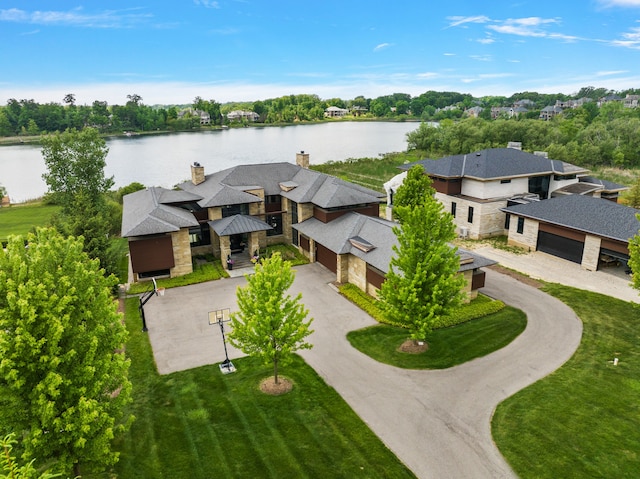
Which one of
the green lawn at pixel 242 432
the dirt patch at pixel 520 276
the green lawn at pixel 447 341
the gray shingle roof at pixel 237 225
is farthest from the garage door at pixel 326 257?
the green lawn at pixel 242 432

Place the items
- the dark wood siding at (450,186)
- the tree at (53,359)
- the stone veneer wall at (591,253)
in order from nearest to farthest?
the tree at (53,359), the stone veneer wall at (591,253), the dark wood siding at (450,186)

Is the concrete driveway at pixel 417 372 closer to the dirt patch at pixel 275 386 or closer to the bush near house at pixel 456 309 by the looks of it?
the bush near house at pixel 456 309

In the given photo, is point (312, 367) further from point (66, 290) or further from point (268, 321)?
point (66, 290)

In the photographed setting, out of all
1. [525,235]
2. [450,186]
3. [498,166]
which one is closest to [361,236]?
[525,235]

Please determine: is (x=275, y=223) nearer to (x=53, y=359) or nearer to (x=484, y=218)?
(x=484, y=218)

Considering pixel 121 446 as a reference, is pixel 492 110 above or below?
above

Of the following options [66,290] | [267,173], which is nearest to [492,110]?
[267,173]
